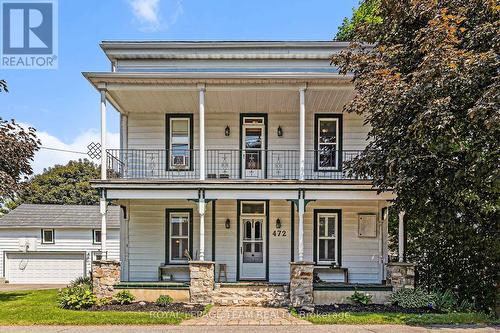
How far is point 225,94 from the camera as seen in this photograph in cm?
1156

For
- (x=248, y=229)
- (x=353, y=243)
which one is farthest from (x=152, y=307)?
(x=353, y=243)

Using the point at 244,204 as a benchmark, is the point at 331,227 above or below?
below

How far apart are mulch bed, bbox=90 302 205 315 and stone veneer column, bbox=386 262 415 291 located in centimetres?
548

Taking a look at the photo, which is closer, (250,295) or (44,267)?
(250,295)

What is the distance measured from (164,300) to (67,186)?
1501 inches

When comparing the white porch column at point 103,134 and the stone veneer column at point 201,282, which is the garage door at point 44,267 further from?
the stone veneer column at point 201,282

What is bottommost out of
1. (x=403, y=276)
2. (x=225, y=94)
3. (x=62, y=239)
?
(x=62, y=239)

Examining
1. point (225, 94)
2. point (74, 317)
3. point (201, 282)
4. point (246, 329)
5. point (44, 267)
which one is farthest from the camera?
point (44, 267)

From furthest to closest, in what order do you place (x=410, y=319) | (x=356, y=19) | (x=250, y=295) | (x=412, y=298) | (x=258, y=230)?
(x=356, y=19)
(x=258, y=230)
(x=250, y=295)
(x=412, y=298)
(x=410, y=319)

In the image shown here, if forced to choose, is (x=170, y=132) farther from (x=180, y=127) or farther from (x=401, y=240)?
(x=401, y=240)

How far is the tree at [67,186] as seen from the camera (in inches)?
1667

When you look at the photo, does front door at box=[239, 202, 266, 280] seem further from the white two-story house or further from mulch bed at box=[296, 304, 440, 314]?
mulch bed at box=[296, 304, 440, 314]

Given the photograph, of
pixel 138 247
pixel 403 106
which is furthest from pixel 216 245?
pixel 403 106

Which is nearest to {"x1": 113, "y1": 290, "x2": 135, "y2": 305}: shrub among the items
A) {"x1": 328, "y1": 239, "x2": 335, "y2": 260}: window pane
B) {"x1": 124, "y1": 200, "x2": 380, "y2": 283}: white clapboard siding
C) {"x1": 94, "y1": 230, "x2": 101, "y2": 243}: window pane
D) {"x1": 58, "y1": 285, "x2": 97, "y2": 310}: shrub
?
{"x1": 58, "y1": 285, "x2": 97, "y2": 310}: shrub
